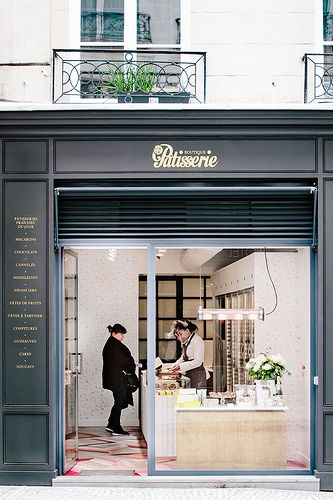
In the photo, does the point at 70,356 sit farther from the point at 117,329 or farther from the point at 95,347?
the point at 95,347

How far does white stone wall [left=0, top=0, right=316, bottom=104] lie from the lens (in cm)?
1088

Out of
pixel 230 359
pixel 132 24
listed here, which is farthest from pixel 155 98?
pixel 230 359

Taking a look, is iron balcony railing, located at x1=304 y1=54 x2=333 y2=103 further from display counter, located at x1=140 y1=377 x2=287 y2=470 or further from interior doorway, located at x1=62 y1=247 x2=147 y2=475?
display counter, located at x1=140 y1=377 x2=287 y2=470

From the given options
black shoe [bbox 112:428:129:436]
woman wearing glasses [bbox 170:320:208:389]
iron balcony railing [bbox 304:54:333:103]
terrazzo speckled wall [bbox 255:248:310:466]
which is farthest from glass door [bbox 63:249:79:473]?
iron balcony railing [bbox 304:54:333:103]

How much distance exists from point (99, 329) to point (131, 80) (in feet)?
16.9

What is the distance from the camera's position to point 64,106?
10445 millimetres

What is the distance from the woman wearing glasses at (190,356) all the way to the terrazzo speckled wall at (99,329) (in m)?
2.82

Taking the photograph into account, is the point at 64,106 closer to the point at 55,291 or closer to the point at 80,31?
the point at 80,31

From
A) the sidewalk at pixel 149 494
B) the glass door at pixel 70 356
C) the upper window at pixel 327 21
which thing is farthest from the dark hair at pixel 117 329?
the upper window at pixel 327 21

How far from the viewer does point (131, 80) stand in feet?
35.8

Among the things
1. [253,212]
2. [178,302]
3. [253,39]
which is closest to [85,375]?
[178,302]

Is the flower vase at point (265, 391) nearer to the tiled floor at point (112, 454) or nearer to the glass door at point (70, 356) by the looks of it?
the tiled floor at point (112, 454)

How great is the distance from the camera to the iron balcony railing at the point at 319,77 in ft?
35.9

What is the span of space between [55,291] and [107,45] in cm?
295
